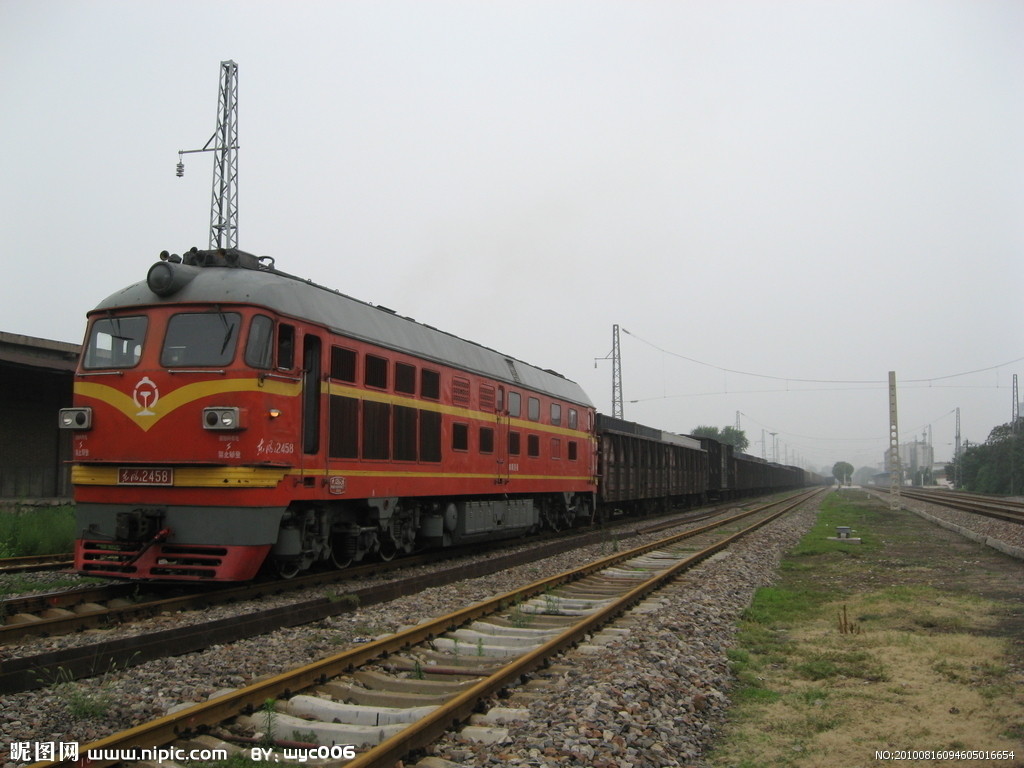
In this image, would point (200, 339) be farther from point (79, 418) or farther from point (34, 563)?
point (34, 563)

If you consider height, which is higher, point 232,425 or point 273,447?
point 232,425

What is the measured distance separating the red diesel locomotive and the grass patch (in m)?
6.05

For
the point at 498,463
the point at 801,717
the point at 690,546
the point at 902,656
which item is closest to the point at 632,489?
the point at 690,546

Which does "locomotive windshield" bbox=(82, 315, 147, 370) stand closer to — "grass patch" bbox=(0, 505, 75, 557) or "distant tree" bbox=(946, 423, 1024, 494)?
"grass patch" bbox=(0, 505, 75, 557)

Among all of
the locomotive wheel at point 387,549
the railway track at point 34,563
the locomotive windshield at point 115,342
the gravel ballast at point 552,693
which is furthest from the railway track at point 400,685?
the railway track at point 34,563

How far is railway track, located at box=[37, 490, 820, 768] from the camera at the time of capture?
4.86 meters

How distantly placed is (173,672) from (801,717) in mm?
4757

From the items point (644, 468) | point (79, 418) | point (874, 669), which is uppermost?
point (79, 418)

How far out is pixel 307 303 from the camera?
34.6ft

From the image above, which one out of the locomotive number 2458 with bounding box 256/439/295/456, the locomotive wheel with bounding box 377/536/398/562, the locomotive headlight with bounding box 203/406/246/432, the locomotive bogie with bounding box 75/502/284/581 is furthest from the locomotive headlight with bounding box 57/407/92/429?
the locomotive wheel with bounding box 377/536/398/562

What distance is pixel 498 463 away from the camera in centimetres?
1642

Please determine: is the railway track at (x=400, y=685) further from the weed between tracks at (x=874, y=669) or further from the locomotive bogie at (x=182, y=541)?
the locomotive bogie at (x=182, y=541)

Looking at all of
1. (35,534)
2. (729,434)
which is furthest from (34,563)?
(729,434)

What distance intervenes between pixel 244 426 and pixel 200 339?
4.11 feet
